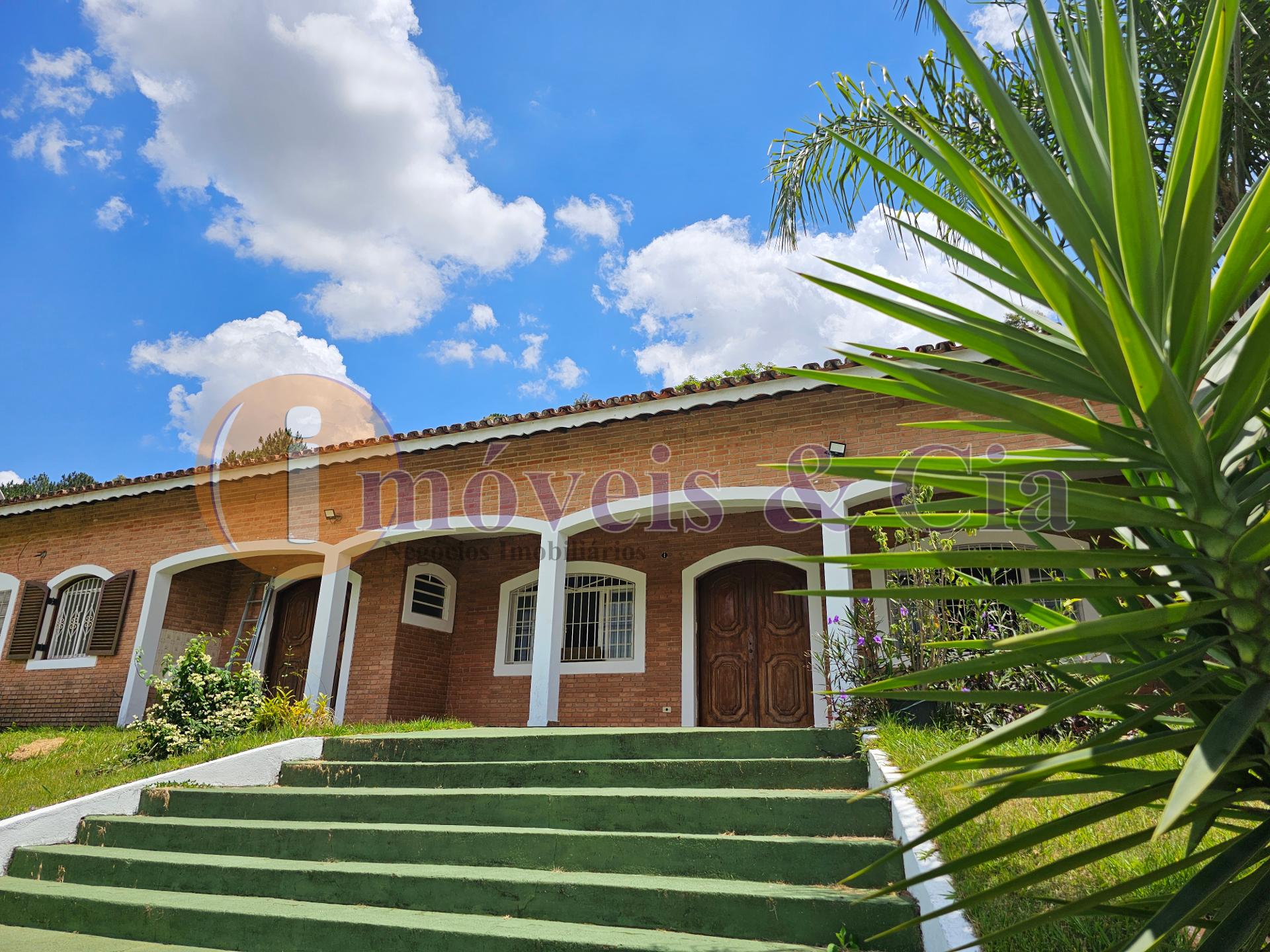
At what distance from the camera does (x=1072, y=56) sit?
195 cm

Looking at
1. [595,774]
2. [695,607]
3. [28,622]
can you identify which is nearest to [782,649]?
[695,607]

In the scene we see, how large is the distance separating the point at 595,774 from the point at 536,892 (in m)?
1.53

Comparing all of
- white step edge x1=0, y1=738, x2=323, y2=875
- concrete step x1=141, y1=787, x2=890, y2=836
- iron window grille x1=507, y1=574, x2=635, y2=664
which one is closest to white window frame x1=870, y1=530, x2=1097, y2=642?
iron window grille x1=507, y1=574, x2=635, y2=664

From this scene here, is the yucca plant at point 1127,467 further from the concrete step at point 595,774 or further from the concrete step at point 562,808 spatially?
the concrete step at point 595,774

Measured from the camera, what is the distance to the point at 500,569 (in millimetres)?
12070

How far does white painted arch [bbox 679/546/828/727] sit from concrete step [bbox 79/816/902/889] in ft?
18.8

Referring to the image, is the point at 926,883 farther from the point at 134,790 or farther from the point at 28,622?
the point at 28,622

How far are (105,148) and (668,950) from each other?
9.42 m

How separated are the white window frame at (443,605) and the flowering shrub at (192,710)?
2893 millimetres

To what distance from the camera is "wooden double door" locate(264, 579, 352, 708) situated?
12.8 metres

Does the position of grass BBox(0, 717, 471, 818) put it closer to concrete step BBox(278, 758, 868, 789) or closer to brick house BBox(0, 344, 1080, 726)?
concrete step BBox(278, 758, 868, 789)

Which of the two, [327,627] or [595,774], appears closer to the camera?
[595,774]

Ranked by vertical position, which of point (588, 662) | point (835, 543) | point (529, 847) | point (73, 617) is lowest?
point (529, 847)

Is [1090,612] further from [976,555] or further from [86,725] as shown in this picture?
[86,725]
